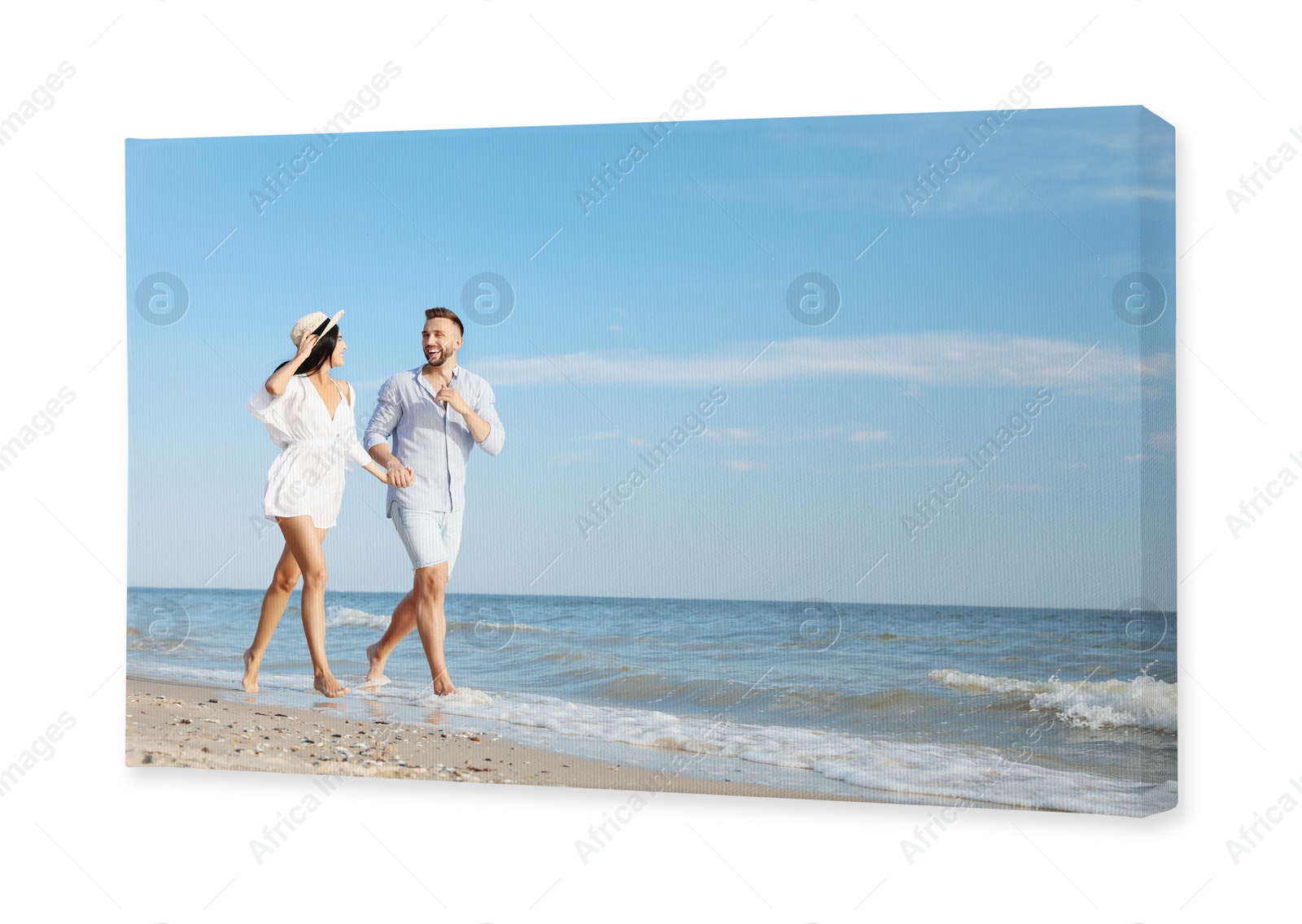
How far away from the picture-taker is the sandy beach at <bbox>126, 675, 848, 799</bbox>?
528cm

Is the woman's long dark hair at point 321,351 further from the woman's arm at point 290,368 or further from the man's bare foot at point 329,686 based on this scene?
the man's bare foot at point 329,686

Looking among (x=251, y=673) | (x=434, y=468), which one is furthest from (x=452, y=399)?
(x=251, y=673)

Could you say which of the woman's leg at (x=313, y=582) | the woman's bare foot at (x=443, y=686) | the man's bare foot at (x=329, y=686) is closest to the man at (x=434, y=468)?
the woman's bare foot at (x=443, y=686)

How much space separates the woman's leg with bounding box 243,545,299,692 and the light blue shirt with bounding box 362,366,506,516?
53 cm

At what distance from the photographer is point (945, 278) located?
16.8 feet

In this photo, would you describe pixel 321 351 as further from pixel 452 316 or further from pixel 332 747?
pixel 332 747

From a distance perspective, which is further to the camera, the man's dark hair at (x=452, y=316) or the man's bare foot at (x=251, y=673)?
the man's bare foot at (x=251, y=673)

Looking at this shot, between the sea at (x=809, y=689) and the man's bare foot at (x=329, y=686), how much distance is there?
37 millimetres

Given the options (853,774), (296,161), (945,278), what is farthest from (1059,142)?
(296,161)

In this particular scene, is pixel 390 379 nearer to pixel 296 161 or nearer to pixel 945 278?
pixel 296 161

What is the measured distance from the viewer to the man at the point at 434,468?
5.52 metres

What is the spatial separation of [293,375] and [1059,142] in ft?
11.0

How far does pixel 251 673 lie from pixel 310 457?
1.00 meters

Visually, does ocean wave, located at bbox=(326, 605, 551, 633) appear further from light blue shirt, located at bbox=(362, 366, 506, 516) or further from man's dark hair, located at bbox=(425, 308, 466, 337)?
man's dark hair, located at bbox=(425, 308, 466, 337)
